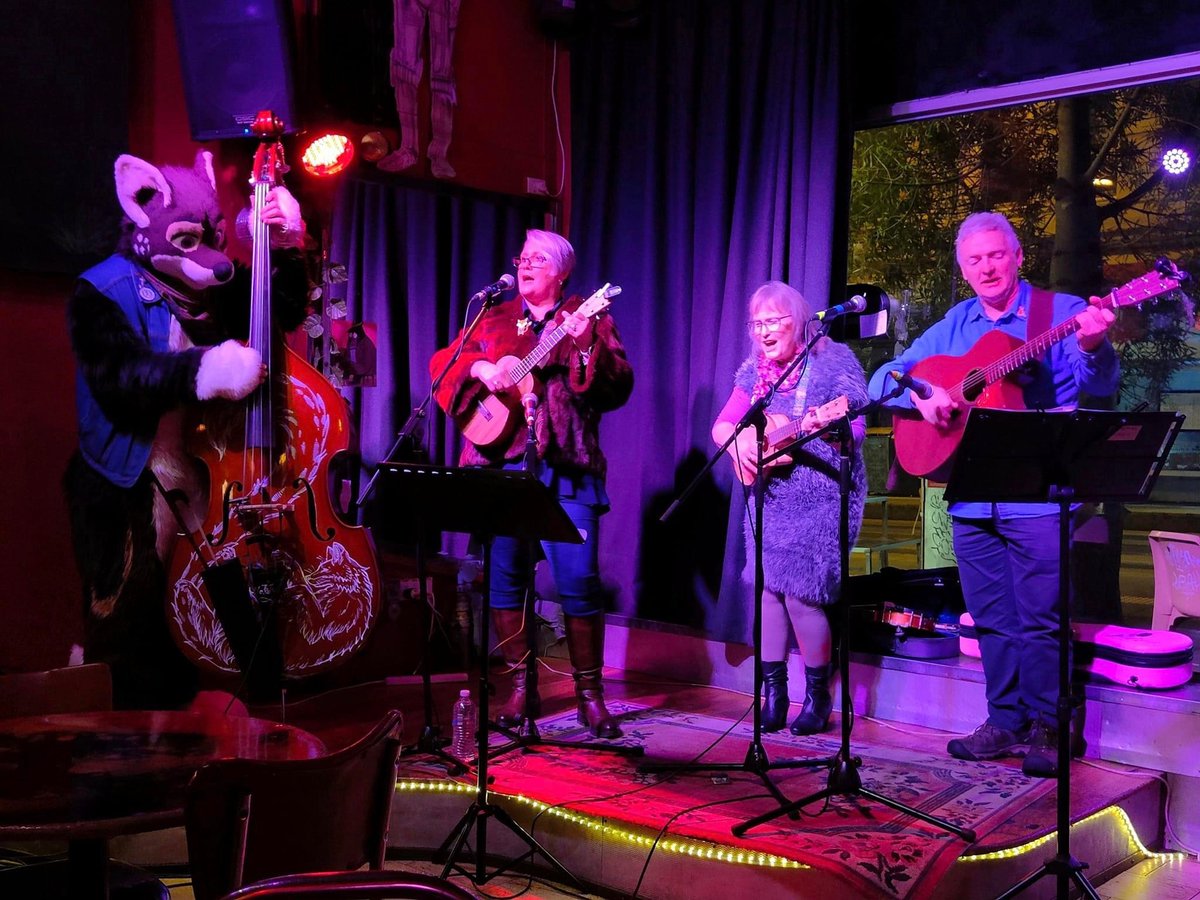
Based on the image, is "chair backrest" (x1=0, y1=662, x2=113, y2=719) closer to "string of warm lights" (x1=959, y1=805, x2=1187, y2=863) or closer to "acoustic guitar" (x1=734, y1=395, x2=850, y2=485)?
"acoustic guitar" (x1=734, y1=395, x2=850, y2=485)

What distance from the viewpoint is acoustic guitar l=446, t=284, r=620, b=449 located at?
12.5 feet

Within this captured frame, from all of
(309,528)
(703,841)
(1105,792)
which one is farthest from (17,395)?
(1105,792)

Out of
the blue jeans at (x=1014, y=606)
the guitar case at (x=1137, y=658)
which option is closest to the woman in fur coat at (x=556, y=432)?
the blue jeans at (x=1014, y=606)

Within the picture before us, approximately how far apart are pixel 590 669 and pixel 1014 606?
147 cm

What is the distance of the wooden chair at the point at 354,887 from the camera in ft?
4.73

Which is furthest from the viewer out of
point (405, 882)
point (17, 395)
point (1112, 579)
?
point (1112, 579)

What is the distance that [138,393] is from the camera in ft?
12.0

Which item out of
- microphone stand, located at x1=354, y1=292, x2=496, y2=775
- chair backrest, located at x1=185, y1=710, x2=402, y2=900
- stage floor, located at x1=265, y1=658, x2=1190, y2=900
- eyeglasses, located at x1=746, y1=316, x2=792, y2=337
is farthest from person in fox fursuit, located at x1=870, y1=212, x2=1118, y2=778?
chair backrest, located at x1=185, y1=710, x2=402, y2=900

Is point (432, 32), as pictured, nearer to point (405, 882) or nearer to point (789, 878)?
point (789, 878)

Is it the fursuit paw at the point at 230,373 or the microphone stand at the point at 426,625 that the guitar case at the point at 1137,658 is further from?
the fursuit paw at the point at 230,373

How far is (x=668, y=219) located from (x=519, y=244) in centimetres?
86

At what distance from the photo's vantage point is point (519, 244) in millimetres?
5738

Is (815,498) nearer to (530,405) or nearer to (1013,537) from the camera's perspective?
(1013,537)

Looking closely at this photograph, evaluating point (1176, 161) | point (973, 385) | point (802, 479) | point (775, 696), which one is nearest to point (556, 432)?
point (802, 479)
